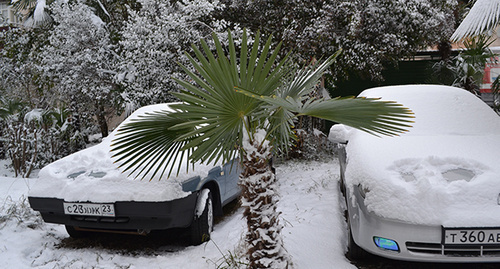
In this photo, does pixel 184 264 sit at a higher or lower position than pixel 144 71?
lower

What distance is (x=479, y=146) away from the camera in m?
3.45

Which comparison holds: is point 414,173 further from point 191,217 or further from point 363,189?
point 191,217

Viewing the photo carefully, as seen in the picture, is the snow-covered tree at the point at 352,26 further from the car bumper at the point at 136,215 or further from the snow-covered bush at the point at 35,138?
the car bumper at the point at 136,215

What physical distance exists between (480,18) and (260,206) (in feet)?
15.2

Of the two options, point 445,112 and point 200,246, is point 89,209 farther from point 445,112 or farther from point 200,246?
point 445,112

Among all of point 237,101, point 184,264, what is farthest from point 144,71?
point 237,101

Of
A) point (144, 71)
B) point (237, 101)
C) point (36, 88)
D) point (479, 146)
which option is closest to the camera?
point (237, 101)

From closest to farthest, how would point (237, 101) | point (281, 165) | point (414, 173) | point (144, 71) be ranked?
point (237, 101)
point (414, 173)
point (281, 165)
point (144, 71)

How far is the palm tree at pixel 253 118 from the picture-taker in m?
2.52

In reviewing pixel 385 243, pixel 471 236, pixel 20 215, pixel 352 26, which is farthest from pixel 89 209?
pixel 352 26

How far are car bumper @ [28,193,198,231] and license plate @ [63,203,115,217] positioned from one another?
51 millimetres

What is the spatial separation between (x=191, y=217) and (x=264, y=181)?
133cm

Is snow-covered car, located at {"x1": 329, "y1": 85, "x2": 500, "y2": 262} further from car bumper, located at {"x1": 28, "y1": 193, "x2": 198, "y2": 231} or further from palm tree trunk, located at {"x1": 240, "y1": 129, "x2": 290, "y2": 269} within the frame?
car bumper, located at {"x1": 28, "y1": 193, "x2": 198, "y2": 231}

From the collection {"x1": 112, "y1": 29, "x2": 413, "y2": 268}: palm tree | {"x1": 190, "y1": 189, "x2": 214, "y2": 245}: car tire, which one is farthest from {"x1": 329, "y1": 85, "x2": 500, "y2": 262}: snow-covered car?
{"x1": 190, "y1": 189, "x2": 214, "y2": 245}: car tire
